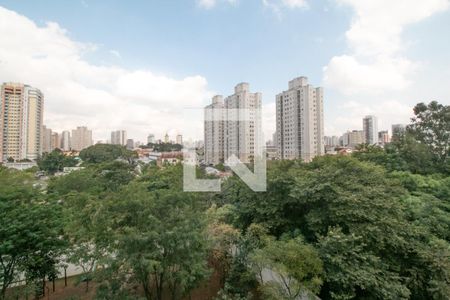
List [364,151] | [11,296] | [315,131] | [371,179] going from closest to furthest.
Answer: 1. [11,296]
2. [371,179]
3. [364,151]
4. [315,131]

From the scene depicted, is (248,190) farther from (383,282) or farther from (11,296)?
(11,296)

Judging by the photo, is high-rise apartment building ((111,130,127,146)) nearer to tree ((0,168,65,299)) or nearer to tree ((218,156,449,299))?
tree ((218,156,449,299))

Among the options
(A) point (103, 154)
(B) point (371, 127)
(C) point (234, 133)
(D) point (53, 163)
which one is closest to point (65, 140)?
(A) point (103, 154)

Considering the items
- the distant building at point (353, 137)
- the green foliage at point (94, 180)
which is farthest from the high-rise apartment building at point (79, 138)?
the distant building at point (353, 137)

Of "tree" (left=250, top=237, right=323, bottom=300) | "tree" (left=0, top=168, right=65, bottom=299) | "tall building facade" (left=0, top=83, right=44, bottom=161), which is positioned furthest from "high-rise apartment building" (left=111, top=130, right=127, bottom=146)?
"tree" (left=250, top=237, right=323, bottom=300)

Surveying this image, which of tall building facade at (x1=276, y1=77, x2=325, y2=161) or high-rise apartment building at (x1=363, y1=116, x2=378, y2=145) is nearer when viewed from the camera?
tall building facade at (x1=276, y1=77, x2=325, y2=161)

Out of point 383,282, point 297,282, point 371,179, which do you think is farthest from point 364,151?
point 297,282
